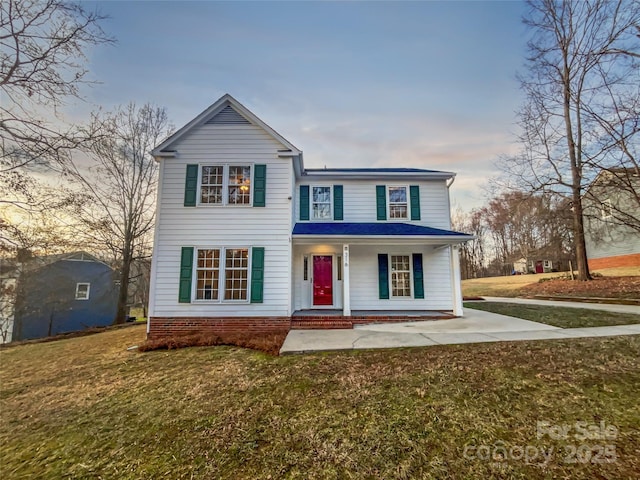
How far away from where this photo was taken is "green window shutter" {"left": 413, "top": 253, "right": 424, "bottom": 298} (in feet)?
34.8

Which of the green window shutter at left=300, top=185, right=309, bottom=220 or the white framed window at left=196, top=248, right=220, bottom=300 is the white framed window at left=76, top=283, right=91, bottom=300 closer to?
the white framed window at left=196, top=248, right=220, bottom=300

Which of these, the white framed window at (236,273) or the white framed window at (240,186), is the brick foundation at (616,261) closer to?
the white framed window at (236,273)

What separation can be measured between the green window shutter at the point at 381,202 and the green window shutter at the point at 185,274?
7.31 m

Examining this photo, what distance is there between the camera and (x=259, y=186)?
8.91 metres

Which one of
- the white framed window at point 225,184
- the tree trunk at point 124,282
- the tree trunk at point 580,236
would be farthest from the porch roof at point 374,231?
the tree trunk at point 580,236

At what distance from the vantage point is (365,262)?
10773mm

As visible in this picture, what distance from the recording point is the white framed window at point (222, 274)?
28.0ft

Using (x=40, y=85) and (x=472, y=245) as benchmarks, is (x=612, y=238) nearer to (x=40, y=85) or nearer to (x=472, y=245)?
(x=472, y=245)

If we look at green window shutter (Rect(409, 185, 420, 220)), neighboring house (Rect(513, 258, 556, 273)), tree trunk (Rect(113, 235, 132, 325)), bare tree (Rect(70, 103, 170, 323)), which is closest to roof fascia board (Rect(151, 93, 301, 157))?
green window shutter (Rect(409, 185, 420, 220))

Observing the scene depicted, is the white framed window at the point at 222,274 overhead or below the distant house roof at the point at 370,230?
below

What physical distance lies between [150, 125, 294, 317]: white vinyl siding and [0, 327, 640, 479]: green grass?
8.60 feet

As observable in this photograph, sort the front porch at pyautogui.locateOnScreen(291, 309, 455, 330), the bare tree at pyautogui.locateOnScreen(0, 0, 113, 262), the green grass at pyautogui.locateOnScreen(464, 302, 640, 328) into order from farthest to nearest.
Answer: the front porch at pyautogui.locateOnScreen(291, 309, 455, 330) → the green grass at pyautogui.locateOnScreen(464, 302, 640, 328) → the bare tree at pyautogui.locateOnScreen(0, 0, 113, 262)

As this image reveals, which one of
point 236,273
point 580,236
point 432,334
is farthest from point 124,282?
point 580,236

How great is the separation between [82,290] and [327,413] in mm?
23491
